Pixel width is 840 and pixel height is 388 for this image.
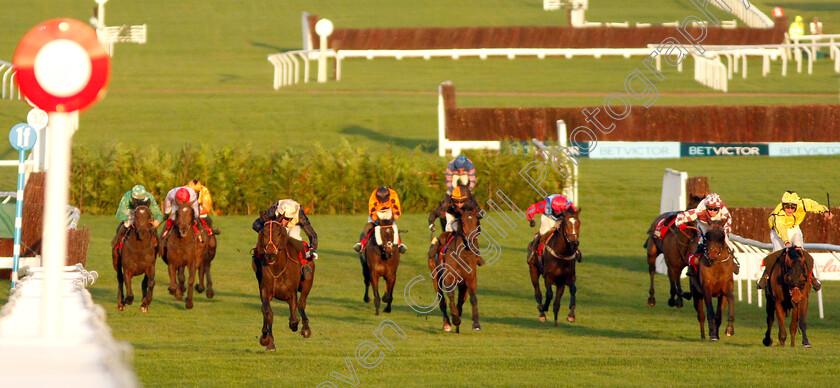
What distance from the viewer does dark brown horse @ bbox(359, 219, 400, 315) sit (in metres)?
13.3

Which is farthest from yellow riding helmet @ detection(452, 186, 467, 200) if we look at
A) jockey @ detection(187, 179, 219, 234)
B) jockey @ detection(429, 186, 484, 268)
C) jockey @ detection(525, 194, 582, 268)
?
jockey @ detection(187, 179, 219, 234)

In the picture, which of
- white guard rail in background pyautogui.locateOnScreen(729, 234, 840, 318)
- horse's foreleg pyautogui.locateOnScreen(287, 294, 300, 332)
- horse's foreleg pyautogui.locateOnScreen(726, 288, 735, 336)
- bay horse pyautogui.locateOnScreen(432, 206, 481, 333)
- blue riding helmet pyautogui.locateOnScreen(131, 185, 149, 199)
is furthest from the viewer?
white guard rail in background pyautogui.locateOnScreen(729, 234, 840, 318)

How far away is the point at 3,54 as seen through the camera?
38.5m

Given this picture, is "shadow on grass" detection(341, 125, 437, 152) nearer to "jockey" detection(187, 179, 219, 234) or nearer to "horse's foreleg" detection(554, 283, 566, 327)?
"jockey" detection(187, 179, 219, 234)

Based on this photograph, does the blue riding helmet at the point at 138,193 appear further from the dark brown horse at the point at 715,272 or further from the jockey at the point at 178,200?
the dark brown horse at the point at 715,272

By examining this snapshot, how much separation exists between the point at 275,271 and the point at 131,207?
3.73 meters

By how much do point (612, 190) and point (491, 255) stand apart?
5783 millimetres

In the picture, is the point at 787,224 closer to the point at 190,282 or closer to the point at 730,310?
the point at 730,310

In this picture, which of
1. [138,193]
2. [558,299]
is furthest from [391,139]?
[558,299]

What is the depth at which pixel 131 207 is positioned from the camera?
13867mm

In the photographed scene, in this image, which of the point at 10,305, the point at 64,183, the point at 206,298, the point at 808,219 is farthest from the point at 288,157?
the point at 64,183

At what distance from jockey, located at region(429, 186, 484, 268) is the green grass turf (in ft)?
3.17

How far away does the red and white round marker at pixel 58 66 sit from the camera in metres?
3.43

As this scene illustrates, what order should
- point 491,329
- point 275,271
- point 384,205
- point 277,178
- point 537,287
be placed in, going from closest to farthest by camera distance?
1. point 275,271
2. point 491,329
3. point 384,205
4. point 537,287
5. point 277,178
